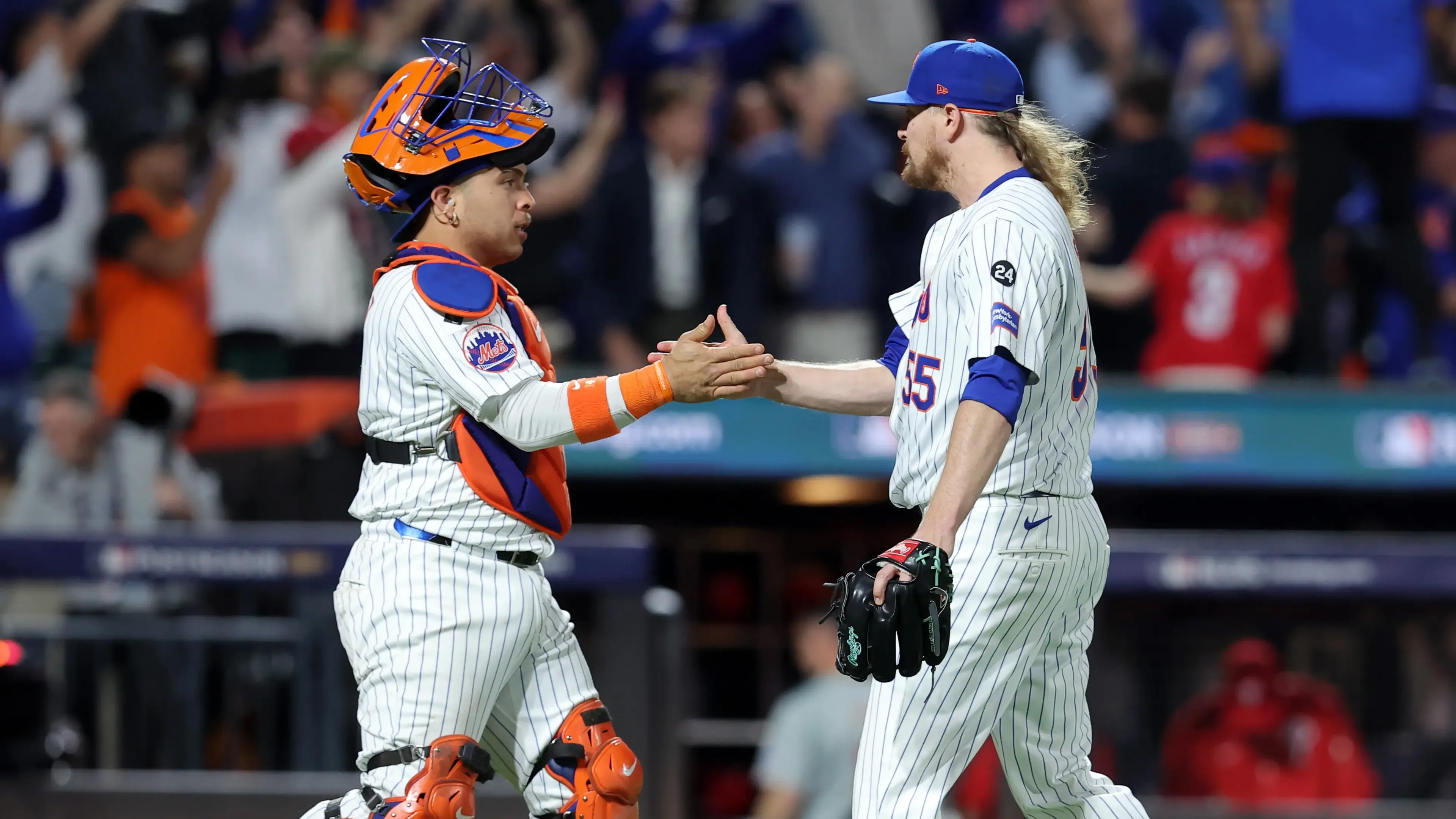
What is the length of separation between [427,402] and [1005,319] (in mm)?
1117

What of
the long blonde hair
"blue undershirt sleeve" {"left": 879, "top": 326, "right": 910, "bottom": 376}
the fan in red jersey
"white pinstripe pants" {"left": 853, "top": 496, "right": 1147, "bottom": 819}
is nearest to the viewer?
"white pinstripe pants" {"left": 853, "top": 496, "right": 1147, "bottom": 819}

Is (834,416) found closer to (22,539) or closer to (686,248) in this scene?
(686,248)

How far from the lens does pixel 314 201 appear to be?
8.34m

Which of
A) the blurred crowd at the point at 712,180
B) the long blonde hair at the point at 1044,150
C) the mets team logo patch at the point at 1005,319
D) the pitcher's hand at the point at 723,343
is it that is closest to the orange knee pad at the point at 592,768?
the pitcher's hand at the point at 723,343

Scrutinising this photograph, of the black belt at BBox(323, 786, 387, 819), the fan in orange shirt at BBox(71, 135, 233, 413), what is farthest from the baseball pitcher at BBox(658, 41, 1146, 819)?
the fan in orange shirt at BBox(71, 135, 233, 413)

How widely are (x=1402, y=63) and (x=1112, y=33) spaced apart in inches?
58.1

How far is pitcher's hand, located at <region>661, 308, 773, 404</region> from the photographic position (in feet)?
11.8

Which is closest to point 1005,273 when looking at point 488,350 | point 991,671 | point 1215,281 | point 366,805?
point 991,671

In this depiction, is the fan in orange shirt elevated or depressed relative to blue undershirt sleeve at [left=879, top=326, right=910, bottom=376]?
elevated

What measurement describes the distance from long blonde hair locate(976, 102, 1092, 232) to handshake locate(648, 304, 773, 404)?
0.63 m

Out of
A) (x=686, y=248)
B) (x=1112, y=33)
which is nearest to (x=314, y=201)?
(x=686, y=248)

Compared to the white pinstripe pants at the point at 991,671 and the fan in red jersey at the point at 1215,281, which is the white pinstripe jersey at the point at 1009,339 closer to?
the white pinstripe pants at the point at 991,671

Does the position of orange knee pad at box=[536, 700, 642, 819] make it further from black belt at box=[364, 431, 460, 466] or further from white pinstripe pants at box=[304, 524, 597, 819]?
black belt at box=[364, 431, 460, 466]

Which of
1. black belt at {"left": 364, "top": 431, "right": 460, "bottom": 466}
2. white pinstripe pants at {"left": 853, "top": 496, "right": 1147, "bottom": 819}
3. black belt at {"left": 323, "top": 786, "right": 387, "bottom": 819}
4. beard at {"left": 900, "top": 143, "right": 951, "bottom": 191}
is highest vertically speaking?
beard at {"left": 900, "top": 143, "right": 951, "bottom": 191}
